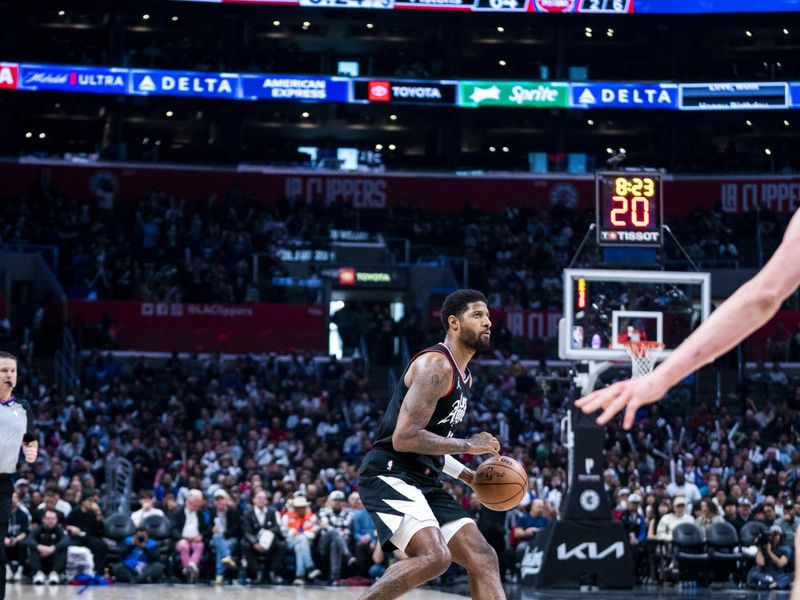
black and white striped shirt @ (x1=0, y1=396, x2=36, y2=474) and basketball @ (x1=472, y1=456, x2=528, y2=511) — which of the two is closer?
basketball @ (x1=472, y1=456, x2=528, y2=511)

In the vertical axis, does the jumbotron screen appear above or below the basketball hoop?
above

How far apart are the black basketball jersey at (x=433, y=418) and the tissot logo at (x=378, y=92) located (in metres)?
31.9

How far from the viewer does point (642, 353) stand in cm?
1543

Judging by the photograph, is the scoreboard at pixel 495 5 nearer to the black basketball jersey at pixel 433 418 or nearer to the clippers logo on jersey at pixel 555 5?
the clippers logo on jersey at pixel 555 5

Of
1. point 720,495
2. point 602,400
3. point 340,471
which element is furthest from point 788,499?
point 602,400

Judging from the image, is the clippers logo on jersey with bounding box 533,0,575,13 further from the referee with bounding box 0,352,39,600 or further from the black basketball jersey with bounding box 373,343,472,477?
the black basketball jersey with bounding box 373,343,472,477

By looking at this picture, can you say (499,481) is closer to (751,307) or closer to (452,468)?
(452,468)

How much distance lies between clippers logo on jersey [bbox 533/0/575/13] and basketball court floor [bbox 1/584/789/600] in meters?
25.1

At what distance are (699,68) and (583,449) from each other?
27.1m

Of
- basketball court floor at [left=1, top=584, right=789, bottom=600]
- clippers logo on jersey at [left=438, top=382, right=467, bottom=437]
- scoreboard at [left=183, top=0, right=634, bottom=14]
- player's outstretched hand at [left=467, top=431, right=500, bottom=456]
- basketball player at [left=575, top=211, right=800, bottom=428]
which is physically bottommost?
basketball court floor at [left=1, top=584, right=789, bottom=600]

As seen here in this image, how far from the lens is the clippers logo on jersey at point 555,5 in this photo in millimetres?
38219

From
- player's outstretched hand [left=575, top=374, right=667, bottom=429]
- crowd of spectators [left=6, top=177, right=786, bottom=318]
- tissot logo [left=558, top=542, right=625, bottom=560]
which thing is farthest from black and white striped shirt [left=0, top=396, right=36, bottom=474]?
crowd of spectators [left=6, top=177, right=786, bottom=318]

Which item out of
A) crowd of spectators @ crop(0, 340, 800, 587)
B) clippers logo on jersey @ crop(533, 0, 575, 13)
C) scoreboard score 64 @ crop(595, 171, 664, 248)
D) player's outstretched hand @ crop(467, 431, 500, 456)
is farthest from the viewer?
clippers logo on jersey @ crop(533, 0, 575, 13)

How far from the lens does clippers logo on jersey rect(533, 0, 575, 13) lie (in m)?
38.2
